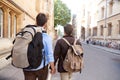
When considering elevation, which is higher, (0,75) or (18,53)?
(18,53)

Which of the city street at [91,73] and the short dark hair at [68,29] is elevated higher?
the short dark hair at [68,29]

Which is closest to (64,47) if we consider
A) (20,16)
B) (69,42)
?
(69,42)

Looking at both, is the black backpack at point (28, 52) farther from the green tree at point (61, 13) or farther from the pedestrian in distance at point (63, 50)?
the green tree at point (61, 13)

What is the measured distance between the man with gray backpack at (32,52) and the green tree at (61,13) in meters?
79.9

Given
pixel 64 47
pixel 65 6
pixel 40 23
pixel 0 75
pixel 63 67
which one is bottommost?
pixel 0 75

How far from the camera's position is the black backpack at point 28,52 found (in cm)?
442

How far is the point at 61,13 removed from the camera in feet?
281

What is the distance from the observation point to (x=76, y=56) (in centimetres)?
522

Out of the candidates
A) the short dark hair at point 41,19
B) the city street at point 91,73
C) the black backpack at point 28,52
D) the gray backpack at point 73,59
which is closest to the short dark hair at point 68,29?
the gray backpack at point 73,59

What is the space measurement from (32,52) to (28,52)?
62 mm

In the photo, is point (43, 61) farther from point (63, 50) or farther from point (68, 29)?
point (68, 29)

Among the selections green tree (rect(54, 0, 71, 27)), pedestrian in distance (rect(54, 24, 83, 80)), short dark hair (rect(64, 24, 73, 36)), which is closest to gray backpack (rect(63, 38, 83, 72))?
pedestrian in distance (rect(54, 24, 83, 80))

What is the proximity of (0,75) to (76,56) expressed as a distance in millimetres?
5447

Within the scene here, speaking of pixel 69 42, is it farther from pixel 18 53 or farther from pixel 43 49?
pixel 18 53
